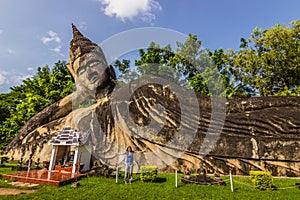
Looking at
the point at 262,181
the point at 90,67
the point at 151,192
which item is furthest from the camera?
the point at 90,67

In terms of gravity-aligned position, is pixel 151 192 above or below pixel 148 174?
below

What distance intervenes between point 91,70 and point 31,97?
6.66m

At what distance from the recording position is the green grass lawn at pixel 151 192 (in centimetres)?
502

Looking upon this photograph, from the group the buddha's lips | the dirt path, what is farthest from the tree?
the dirt path

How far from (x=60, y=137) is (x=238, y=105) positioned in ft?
26.0

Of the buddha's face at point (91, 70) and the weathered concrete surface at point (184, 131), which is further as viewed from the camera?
the buddha's face at point (91, 70)

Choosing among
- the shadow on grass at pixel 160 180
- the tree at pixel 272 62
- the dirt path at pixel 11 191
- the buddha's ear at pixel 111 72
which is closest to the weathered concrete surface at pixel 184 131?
the shadow on grass at pixel 160 180

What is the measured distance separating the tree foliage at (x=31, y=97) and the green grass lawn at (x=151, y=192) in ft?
34.9

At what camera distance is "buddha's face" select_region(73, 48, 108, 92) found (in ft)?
40.7

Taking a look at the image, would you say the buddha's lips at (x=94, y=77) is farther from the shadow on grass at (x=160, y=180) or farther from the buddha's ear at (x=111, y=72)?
the shadow on grass at (x=160, y=180)

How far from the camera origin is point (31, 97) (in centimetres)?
1588

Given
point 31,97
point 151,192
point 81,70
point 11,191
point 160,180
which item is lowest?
point 11,191

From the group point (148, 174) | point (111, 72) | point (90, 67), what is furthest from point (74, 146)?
point (111, 72)

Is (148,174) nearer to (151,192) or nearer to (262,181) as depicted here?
(151,192)
